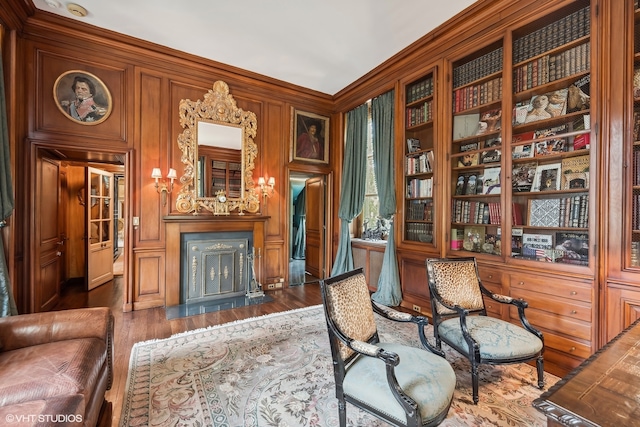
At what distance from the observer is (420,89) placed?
140 inches

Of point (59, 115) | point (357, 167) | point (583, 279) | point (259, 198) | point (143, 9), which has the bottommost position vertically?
point (583, 279)

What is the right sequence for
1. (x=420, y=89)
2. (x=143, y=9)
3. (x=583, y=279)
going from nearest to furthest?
(x=583, y=279)
(x=143, y=9)
(x=420, y=89)

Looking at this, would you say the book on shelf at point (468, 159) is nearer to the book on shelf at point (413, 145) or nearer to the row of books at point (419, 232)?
the book on shelf at point (413, 145)

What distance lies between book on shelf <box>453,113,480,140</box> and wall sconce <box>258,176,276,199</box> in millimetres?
2709

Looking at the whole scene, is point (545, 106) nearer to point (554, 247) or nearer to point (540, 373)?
point (554, 247)

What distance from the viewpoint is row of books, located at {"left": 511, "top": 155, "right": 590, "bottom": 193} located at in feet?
7.47

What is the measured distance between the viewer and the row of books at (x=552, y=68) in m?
2.24

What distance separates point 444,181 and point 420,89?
1.34 m

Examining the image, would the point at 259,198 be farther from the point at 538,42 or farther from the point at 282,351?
the point at 538,42

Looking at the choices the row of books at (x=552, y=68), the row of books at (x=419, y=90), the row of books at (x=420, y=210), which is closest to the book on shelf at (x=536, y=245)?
the row of books at (x=420, y=210)

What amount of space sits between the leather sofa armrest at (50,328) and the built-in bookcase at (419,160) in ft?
10.7

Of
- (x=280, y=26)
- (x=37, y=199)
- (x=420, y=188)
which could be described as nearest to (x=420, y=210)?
(x=420, y=188)

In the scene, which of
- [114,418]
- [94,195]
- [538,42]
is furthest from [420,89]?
[94,195]

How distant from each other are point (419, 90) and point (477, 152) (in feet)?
4.08
